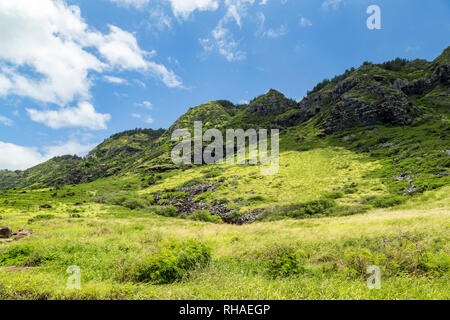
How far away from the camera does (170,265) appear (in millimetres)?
8477

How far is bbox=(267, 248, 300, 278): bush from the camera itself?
359 inches

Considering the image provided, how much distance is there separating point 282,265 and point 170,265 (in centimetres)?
517

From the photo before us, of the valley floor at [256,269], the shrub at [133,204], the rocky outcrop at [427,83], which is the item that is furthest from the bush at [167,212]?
the rocky outcrop at [427,83]

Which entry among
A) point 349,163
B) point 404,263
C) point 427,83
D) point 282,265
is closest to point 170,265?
point 282,265

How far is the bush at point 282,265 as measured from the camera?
912 cm

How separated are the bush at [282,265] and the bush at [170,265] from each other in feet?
10.9

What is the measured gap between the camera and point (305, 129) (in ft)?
474

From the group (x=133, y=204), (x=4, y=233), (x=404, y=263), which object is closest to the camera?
(x=404, y=263)

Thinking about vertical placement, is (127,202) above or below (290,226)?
below

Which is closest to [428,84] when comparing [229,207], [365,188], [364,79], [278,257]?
[364,79]

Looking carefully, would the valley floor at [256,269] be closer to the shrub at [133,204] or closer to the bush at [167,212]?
the bush at [167,212]

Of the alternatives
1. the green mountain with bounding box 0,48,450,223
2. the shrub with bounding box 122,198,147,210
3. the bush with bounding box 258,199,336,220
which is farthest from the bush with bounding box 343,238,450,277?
the shrub with bounding box 122,198,147,210

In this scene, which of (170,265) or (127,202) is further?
(127,202)

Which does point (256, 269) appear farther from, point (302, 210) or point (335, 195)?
point (335, 195)
